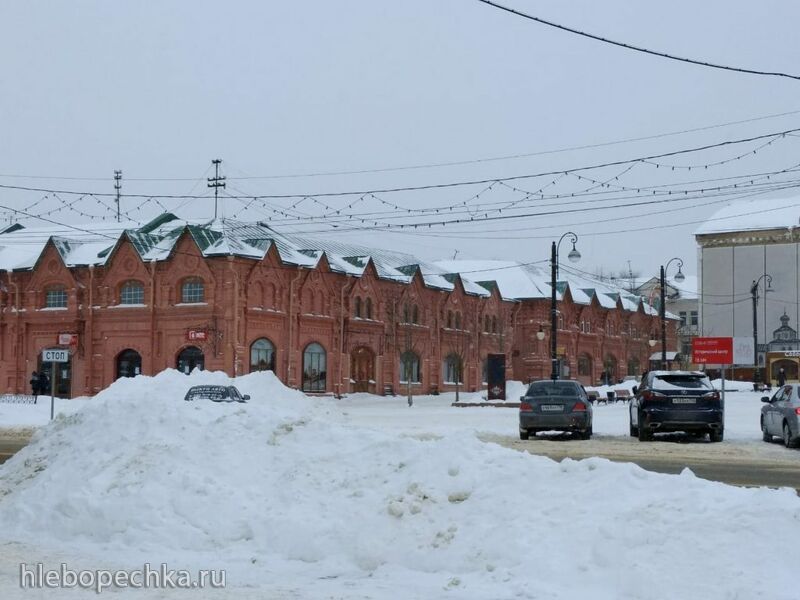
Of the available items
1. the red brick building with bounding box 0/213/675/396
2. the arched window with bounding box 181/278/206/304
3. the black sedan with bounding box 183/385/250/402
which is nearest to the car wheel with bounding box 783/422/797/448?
the black sedan with bounding box 183/385/250/402

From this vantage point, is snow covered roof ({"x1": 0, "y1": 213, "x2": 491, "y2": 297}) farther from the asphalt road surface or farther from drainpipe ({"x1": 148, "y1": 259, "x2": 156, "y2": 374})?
the asphalt road surface

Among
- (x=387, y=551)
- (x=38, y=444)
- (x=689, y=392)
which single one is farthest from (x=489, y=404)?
(x=387, y=551)

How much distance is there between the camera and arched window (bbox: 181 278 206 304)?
5100cm

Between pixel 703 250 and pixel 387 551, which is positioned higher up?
pixel 703 250

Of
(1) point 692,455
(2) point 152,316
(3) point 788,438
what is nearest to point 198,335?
(2) point 152,316

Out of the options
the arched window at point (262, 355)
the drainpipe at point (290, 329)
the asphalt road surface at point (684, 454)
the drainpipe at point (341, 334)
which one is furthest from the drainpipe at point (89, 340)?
the asphalt road surface at point (684, 454)

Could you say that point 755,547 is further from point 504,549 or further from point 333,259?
point 333,259

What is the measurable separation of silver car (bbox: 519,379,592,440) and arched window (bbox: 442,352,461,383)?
41859 mm

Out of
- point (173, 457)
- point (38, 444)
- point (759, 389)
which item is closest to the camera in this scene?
point (173, 457)

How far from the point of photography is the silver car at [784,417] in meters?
21.6

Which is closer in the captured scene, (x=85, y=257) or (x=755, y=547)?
(x=755, y=547)

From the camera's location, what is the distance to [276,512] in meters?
9.66

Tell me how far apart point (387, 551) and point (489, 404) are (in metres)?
38.6

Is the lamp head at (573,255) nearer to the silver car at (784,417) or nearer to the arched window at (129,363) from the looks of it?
the silver car at (784,417)
